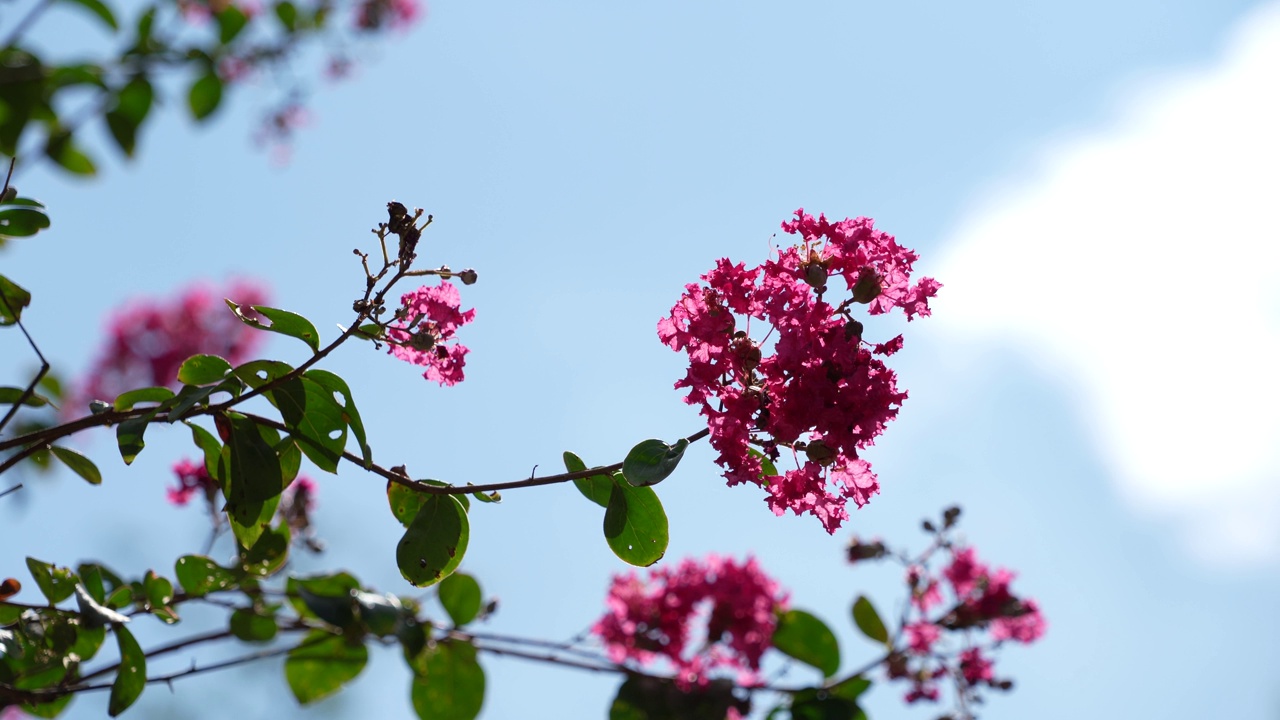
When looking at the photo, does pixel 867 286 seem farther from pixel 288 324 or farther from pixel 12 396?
pixel 12 396

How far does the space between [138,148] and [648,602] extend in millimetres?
2684

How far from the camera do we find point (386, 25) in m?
6.03

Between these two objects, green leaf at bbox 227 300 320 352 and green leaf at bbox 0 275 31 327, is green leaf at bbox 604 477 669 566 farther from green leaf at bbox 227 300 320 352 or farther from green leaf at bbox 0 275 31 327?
green leaf at bbox 0 275 31 327

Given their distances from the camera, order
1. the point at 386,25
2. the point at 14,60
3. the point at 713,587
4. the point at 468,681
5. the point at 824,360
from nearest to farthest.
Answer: the point at 14,60 < the point at 824,360 < the point at 468,681 < the point at 713,587 < the point at 386,25

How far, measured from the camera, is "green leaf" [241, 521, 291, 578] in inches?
101

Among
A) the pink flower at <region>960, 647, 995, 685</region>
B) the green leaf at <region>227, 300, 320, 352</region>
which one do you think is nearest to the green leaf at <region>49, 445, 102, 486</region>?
the green leaf at <region>227, 300, 320, 352</region>

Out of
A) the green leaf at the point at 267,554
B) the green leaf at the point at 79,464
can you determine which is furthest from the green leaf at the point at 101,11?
the green leaf at the point at 267,554

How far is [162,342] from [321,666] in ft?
10.1

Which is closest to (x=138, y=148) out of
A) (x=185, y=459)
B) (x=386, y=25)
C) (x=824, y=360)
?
(x=824, y=360)

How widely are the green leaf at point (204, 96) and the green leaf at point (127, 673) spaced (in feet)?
3.69

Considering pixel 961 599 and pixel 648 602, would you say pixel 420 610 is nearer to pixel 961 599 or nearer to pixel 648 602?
pixel 648 602

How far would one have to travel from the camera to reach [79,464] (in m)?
2.24

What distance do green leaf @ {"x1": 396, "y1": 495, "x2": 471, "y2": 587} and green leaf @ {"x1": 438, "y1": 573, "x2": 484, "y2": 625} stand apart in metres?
1.04

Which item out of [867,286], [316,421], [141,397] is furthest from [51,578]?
[867,286]
